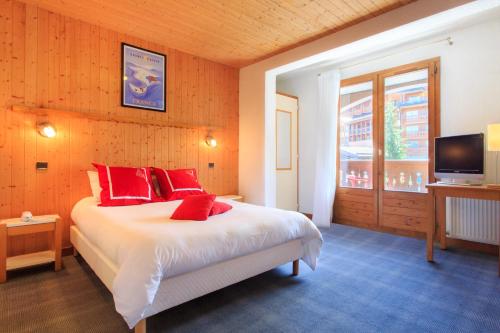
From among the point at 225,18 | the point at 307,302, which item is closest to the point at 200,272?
the point at 307,302

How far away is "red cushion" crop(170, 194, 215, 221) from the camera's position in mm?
2146

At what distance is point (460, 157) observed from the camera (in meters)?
3.09

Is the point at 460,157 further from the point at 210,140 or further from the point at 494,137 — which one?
the point at 210,140

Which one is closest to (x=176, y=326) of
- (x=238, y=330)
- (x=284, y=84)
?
(x=238, y=330)

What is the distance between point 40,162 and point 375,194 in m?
4.29

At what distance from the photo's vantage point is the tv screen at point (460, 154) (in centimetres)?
297

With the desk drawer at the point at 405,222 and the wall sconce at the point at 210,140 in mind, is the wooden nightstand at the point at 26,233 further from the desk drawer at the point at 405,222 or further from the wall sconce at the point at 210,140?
the desk drawer at the point at 405,222

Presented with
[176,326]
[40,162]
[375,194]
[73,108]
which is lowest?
[176,326]

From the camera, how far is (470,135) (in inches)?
120

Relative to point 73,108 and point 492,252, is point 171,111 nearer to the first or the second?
→ point 73,108

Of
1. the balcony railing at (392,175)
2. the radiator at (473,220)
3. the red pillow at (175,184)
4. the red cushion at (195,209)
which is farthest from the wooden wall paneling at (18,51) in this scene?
the radiator at (473,220)

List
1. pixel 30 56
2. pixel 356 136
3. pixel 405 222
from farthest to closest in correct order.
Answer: pixel 356 136 → pixel 405 222 → pixel 30 56

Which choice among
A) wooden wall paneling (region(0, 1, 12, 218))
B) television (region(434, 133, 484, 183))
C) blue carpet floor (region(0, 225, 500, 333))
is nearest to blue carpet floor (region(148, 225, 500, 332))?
blue carpet floor (region(0, 225, 500, 333))

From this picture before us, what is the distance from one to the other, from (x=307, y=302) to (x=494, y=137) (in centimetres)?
240
